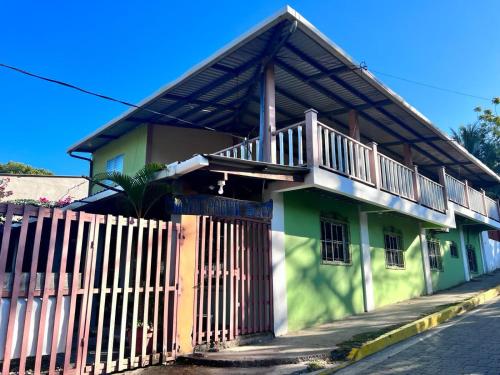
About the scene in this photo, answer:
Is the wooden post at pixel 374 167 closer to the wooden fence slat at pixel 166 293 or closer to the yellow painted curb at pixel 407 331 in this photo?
the yellow painted curb at pixel 407 331

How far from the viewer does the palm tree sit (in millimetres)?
7004

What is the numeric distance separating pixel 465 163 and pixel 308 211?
10716 mm

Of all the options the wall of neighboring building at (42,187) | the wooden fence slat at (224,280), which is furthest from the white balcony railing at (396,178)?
the wall of neighboring building at (42,187)

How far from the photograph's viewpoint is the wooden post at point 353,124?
10.4 metres

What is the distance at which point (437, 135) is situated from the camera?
12672 mm

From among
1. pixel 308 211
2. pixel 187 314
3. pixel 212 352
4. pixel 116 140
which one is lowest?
pixel 212 352

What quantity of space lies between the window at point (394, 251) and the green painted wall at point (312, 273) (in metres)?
2.33

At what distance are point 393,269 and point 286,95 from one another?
250 inches

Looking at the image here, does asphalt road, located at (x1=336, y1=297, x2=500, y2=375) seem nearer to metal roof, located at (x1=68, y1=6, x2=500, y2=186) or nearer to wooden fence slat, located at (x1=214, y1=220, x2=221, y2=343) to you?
wooden fence slat, located at (x1=214, y1=220, x2=221, y2=343)

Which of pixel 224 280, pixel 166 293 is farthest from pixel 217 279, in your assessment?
pixel 166 293

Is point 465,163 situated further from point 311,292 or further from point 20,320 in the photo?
point 20,320

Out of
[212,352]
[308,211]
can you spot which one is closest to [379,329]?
[308,211]

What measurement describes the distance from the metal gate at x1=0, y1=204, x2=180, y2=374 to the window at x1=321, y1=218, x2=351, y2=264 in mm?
4433

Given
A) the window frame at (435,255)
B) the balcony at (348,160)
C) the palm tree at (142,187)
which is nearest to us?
the palm tree at (142,187)
